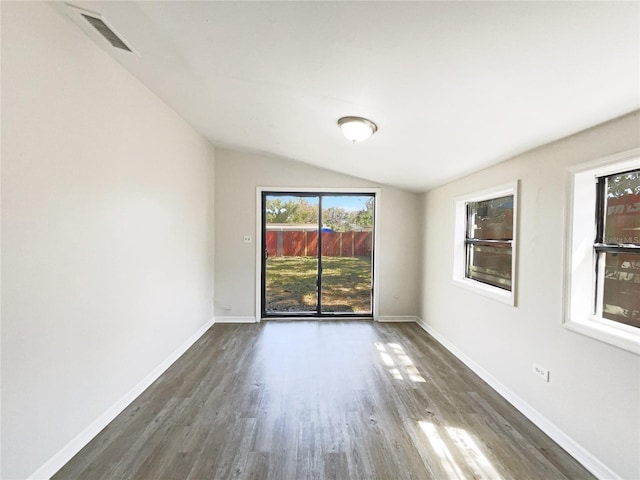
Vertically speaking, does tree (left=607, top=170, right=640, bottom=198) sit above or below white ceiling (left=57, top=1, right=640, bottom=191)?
below

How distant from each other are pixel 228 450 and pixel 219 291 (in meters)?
2.94

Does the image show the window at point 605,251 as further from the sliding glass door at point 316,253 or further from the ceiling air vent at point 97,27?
the ceiling air vent at point 97,27

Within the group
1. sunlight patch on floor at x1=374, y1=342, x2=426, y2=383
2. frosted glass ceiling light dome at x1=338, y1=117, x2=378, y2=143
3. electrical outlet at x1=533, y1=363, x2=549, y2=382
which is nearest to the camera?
electrical outlet at x1=533, y1=363, x2=549, y2=382

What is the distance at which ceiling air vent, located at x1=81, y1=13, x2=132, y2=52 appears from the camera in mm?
1680

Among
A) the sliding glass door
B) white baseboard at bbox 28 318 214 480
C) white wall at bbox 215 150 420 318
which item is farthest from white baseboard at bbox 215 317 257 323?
white baseboard at bbox 28 318 214 480

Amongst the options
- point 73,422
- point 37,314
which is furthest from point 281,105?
point 73,422

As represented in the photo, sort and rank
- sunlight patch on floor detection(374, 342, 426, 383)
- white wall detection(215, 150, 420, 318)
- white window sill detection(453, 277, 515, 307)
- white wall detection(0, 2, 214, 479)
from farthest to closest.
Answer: white wall detection(215, 150, 420, 318), sunlight patch on floor detection(374, 342, 426, 383), white window sill detection(453, 277, 515, 307), white wall detection(0, 2, 214, 479)

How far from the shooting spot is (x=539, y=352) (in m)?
2.17

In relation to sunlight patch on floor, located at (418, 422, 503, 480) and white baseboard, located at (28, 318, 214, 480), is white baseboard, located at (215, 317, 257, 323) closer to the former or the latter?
white baseboard, located at (28, 318, 214, 480)

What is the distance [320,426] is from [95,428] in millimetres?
1561

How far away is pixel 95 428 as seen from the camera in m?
1.96

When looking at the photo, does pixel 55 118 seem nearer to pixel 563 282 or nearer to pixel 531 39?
pixel 531 39

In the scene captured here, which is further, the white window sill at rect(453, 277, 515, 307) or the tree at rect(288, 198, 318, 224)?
the tree at rect(288, 198, 318, 224)

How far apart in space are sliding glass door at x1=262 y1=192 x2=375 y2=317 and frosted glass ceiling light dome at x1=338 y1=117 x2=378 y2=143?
7.18 feet
